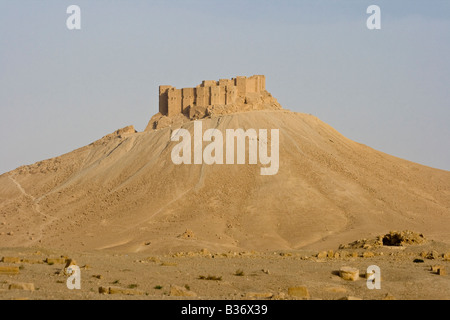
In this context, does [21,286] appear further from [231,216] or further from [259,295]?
[231,216]

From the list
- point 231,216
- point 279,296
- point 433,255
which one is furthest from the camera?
point 231,216

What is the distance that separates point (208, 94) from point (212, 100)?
88cm

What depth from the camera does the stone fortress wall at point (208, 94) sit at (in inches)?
2653

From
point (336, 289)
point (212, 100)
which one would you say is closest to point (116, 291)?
point (336, 289)

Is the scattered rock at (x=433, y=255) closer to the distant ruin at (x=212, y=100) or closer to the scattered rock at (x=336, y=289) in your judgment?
the scattered rock at (x=336, y=289)

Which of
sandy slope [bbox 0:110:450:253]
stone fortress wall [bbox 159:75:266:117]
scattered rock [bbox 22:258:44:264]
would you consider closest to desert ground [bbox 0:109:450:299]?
scattered rock [bbox 22:258:44:264]

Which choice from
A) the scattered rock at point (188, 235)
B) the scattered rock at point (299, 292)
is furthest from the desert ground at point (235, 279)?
the scattered rock at point (188, 235)

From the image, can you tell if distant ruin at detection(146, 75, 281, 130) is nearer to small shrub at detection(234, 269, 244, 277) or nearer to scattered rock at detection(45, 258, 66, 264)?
scattered rock at detection(45, 258, 66, 264)

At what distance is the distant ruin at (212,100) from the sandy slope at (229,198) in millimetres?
3038

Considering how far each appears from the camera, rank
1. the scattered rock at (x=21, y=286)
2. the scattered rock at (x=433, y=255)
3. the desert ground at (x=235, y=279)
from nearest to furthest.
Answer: the scattered rock at (x=21, y=286) → the desert ground at (x=235, y=279) → the scattered rock at (x=433, y=255)

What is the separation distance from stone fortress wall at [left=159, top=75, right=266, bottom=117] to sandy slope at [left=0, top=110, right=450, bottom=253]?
4.23 m

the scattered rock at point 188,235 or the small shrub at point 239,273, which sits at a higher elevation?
the small shrub at point 239,273

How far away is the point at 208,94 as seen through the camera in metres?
67.8
